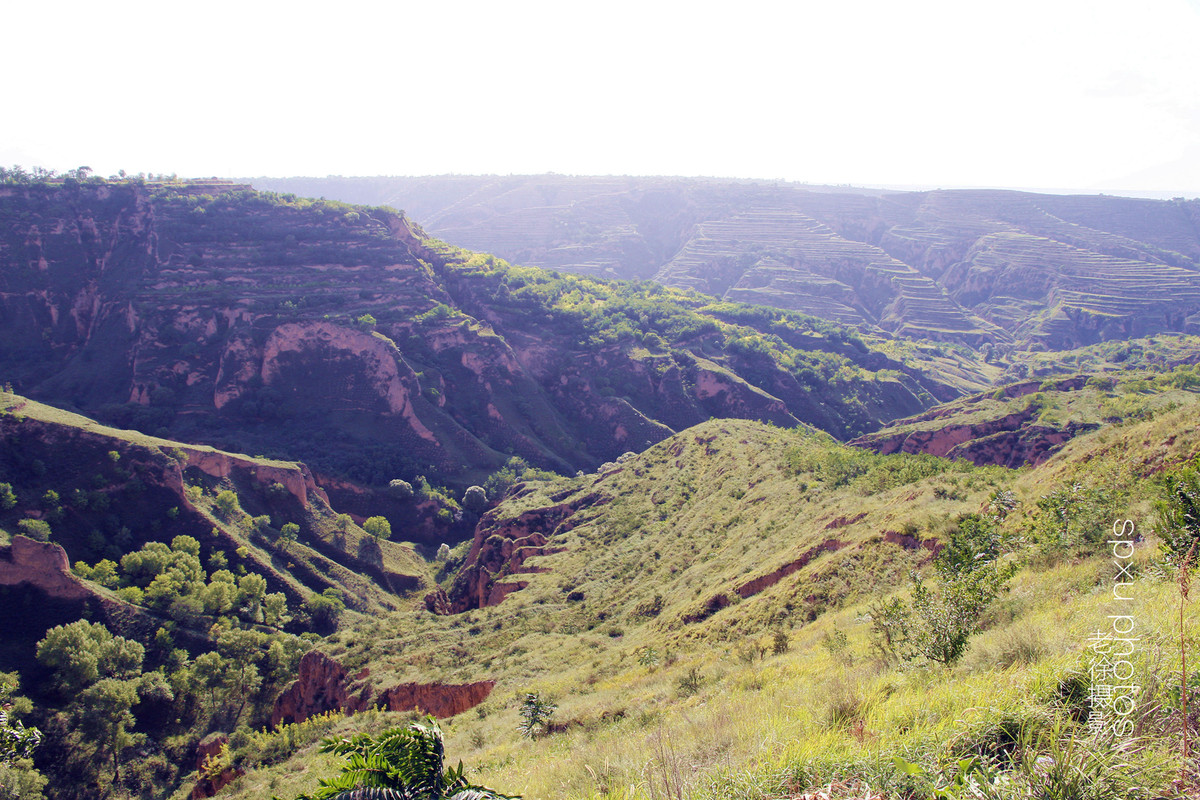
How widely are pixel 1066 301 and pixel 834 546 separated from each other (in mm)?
154619

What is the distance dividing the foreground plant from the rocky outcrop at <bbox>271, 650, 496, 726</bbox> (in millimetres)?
18563

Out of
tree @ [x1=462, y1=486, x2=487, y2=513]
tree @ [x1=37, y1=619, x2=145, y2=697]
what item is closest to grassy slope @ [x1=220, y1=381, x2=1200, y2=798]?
tree @ [x1=37, y1=619, x2=145, y2=697]

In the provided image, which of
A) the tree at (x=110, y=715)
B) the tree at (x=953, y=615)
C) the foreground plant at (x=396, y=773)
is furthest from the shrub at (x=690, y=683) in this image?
the tree at (x=110, y=715)

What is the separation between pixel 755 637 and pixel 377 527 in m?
43.8

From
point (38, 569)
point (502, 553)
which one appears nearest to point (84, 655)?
point (38, 569)

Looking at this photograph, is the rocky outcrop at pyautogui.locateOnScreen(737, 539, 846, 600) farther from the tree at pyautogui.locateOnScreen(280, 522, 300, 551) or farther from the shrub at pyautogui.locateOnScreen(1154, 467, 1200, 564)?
the tree at pyautogui.locateOnScreen(280, 522, 300, 551)

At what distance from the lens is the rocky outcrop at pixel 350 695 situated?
2211cm

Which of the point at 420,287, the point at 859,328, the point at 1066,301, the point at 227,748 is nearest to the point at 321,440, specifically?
the point at 420,287

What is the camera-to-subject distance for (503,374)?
79375 millimetres

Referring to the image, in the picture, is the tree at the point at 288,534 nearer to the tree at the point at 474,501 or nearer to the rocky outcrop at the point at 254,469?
the rocky outcrop at the point at 254,469

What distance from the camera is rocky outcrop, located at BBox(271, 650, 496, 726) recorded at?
870 inches

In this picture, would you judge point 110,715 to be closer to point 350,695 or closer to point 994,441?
point 350,695

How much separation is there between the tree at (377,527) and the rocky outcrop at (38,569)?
20750 millimetres

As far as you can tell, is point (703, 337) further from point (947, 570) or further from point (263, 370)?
point (947, 570)
